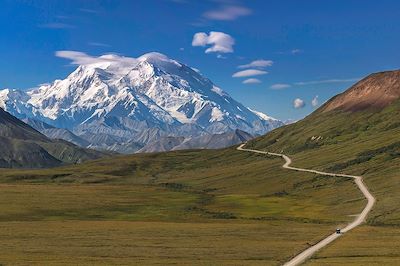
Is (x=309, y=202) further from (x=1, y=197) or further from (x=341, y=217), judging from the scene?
(x=1, y=197)

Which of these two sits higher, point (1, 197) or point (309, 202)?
point (1, 197)

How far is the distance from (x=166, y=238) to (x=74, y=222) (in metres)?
40.5

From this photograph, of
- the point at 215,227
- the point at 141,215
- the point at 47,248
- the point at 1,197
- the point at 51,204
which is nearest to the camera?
the point at 47,248

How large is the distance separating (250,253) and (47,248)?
36196mm

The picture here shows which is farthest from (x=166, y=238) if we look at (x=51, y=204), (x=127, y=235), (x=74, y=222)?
(x=51, y=204)

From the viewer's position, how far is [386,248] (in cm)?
8956

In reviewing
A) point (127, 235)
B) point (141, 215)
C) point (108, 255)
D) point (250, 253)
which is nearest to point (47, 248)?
point (108, 255)

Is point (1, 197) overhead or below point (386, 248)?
overhead

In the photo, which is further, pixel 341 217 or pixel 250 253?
pixel 341 217

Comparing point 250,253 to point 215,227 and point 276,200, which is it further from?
point 276,200

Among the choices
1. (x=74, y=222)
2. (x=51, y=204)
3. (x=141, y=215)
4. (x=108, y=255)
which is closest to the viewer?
(x=108, y=255)

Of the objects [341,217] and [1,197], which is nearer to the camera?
[341,217]

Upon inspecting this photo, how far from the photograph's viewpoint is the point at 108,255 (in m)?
87.2

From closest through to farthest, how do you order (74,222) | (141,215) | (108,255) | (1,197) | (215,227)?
(108,255), (215,227), (74,222), (141,215), (1,197)
